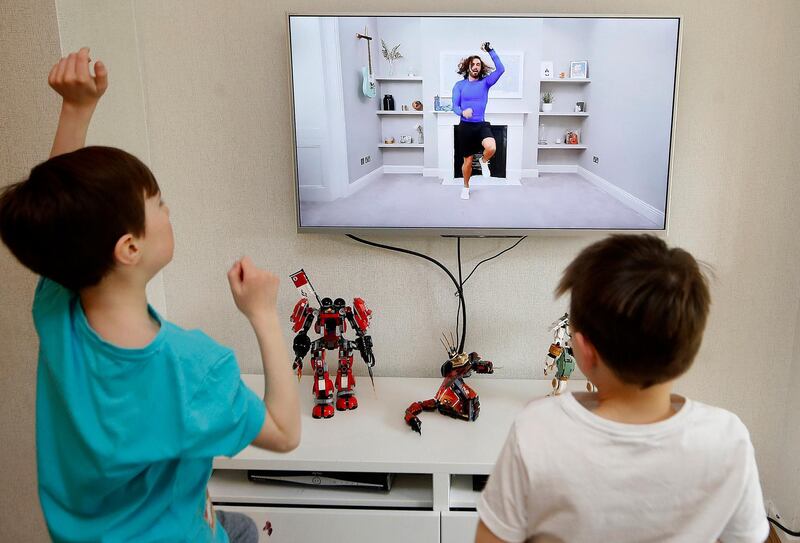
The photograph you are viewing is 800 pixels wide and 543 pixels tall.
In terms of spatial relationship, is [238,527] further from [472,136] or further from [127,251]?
[472,136]

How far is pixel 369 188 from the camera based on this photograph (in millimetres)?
2055

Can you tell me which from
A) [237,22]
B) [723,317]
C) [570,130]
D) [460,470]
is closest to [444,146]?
[570,130]

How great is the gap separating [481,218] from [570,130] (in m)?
0.38

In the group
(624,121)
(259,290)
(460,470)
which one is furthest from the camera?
(624,121)

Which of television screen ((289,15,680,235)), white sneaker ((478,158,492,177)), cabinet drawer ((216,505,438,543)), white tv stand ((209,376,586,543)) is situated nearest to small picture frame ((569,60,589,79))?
television screen ((289,15,680,235))

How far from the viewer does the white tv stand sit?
1787 millimetres

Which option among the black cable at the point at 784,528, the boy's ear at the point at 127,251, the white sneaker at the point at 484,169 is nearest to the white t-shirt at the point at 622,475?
the boy's ear at the point at 127,251

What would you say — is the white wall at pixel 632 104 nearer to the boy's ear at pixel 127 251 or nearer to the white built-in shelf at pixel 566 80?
the white built-in shelf at pixel 566 80

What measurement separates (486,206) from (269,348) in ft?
3.70

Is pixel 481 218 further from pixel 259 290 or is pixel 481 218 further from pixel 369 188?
pixel 259 290

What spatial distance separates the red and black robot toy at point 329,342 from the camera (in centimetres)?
199

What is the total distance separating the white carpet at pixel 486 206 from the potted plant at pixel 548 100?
0.20 metres

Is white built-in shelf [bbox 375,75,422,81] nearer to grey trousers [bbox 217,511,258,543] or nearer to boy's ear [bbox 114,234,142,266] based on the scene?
boy's ear [bbox 114,234,142,266]

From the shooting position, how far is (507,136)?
1982 millimetres
